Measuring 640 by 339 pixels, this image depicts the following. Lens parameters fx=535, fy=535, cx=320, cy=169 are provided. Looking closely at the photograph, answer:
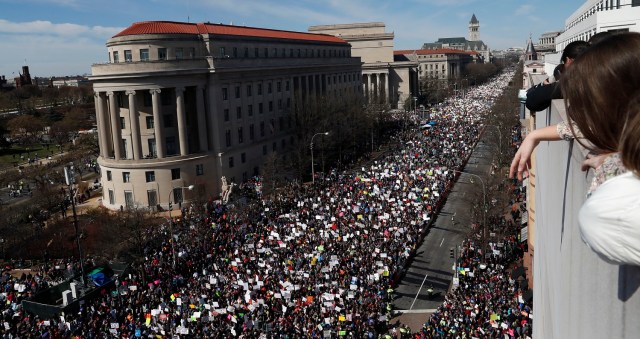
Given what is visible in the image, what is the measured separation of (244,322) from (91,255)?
18.6m

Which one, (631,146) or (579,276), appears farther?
(579,276)

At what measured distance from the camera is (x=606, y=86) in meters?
2.63

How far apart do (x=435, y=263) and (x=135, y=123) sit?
3286 cm

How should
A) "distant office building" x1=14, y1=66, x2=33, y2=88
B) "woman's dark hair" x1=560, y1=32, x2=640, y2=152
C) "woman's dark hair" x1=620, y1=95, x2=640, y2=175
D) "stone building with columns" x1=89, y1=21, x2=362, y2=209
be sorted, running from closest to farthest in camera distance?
"woman's dark hair" x1=620, y1=95, x2=640, y2=175, "woman's dark hair" x1=560, y1=32, x2=640, y2=152, "stone building with columns" x1=89, y1=21, x2=362, y2=209, "distant office building" x1=14, y1=66, x2=33, y2=88

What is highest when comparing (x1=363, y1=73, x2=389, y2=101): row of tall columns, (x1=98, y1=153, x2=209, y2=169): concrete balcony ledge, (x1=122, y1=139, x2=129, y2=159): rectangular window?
(x1=363, y1=73, x2=389, y2=101): row of tall columns

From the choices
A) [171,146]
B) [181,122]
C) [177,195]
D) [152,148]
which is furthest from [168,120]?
[177,195]

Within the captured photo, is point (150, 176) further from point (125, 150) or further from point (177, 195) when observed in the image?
point (125, 150)

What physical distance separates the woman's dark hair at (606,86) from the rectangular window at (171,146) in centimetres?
5575

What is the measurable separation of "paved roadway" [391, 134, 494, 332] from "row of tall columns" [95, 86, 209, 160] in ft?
89.2

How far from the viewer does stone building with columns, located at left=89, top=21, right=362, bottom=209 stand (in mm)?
53406

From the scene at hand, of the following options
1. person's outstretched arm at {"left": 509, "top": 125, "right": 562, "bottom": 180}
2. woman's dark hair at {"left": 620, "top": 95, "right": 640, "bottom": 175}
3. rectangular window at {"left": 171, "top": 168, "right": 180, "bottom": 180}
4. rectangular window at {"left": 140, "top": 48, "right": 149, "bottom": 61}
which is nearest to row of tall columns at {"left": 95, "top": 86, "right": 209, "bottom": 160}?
rectangular window at {"left": 171, "top": 168, "right": 180, "bottom": 180}

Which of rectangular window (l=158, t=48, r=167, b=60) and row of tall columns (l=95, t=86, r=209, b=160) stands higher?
rectangular window (l=158, t=48, r=167, b=60)

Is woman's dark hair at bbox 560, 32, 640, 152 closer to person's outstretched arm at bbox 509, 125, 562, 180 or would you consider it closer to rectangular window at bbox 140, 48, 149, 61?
person's outstretched arm at bbox 509, 125, 562, 180

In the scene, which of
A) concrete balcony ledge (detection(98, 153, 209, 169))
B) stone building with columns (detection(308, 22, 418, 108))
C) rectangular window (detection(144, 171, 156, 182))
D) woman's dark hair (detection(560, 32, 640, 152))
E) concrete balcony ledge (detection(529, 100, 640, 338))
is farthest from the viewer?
stone building with columns (detection(308, 22, 418, 108))
